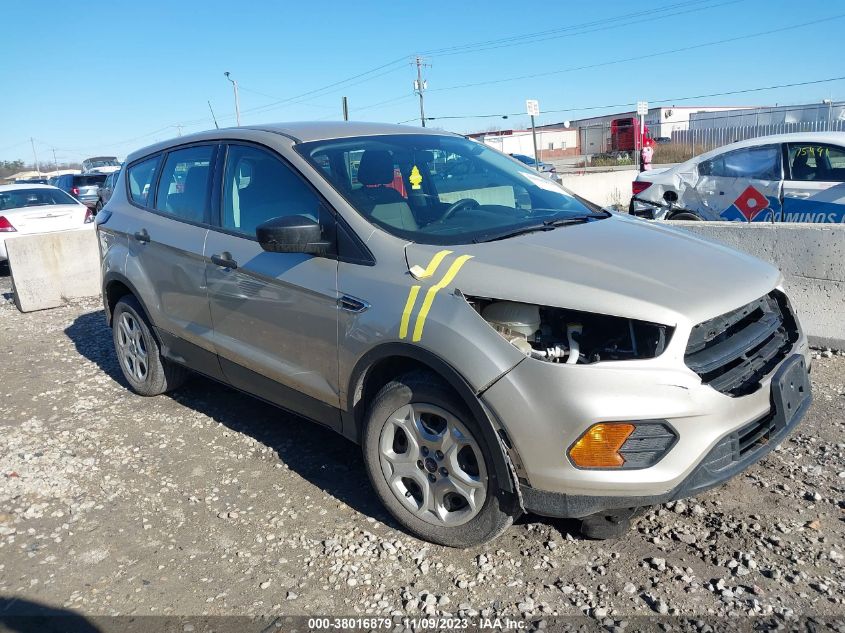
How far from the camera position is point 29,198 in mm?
12000

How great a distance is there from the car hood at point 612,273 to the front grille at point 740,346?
97mm

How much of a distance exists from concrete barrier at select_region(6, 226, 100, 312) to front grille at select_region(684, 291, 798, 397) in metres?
8.44

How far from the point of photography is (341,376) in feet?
11.0

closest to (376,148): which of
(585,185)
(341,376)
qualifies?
(341,376)

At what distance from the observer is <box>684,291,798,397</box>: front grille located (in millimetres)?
2697

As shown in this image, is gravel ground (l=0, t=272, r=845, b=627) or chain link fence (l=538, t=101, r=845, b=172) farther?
chain link fence (l=538, t=101, r=845, b=172)

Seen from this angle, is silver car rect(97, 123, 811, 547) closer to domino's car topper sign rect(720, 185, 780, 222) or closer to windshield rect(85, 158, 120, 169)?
domino's car topper sign rect(720, 185, 780, 222)

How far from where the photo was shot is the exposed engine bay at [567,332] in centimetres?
268

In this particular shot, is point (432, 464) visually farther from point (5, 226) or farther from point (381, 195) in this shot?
point (5, 226)

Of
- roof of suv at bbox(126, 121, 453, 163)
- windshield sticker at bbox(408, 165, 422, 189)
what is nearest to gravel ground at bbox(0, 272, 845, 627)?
windshield sticker at bbox(408, 165, 422, 189)

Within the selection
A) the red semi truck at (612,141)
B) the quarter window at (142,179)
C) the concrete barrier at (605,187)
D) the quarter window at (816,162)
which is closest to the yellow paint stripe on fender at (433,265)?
the quarter window at (142,179)

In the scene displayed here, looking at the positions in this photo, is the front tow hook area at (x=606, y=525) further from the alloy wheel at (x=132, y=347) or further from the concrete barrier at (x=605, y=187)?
the concrete barrier at (x=605, y=187)

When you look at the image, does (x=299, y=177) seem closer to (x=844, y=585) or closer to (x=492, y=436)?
(x=492, y=436)

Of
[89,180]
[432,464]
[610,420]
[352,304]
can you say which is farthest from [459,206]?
[89,180]
